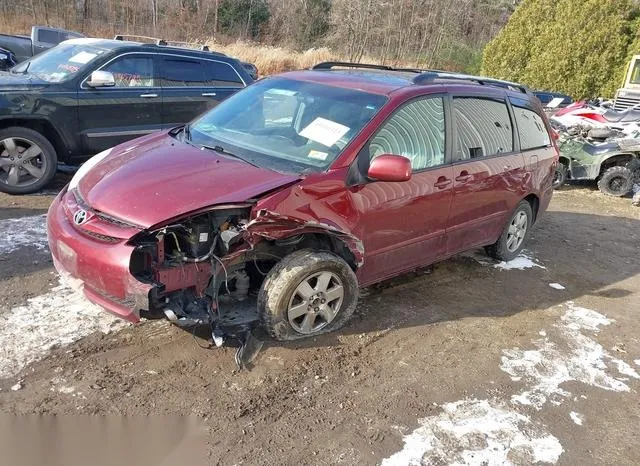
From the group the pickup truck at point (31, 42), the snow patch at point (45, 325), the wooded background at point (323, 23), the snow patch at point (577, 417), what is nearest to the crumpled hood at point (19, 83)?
the snow patch at point (45, 325)

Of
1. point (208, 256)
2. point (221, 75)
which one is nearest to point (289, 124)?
point (208, 256)

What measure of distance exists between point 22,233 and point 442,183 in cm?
388

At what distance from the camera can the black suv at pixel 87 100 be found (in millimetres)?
6465

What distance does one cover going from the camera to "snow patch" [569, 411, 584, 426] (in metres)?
3.45

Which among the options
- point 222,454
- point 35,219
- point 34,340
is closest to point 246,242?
point 222,454

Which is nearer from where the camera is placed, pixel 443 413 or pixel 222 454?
pixel 222 454

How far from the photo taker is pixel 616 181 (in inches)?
384

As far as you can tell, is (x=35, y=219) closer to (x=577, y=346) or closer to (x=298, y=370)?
(x=298, y=370)

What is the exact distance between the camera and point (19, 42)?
13.5m

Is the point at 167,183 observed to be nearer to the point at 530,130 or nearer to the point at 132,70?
the point at 530,130

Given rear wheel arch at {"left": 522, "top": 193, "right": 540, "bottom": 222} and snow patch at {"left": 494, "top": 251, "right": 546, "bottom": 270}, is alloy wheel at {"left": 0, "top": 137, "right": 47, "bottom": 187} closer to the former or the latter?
snow patch at {"left": 494, "top": 251, "right": 546, "bottom": 270}

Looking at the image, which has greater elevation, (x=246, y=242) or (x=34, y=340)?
(x=246, y=242)

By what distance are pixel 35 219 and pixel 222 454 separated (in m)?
3.95

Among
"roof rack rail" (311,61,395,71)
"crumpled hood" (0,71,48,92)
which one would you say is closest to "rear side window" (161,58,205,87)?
"crumpled hood" (0,71,48,92)
